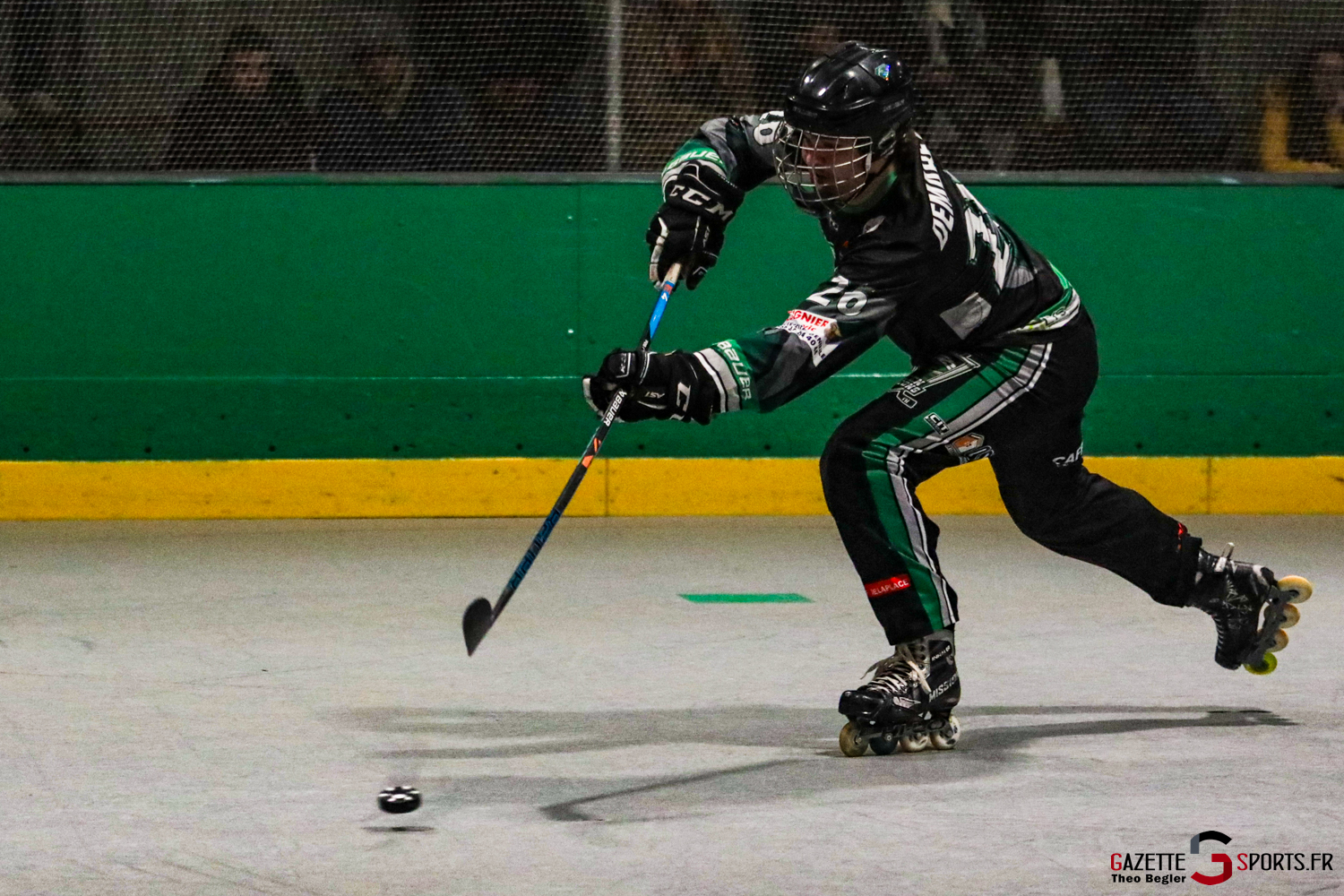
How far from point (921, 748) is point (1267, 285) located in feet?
18.7

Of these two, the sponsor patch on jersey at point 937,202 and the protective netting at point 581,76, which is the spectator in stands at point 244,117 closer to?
the protective netting at point 581,76

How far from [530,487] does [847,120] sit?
509 cm

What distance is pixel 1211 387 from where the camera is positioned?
10062 millimetres

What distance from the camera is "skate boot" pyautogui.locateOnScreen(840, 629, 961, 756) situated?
4.98 m

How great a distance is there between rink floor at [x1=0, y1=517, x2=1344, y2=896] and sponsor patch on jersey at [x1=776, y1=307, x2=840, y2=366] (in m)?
1.01

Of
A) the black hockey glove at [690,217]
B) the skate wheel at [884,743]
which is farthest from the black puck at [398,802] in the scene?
the black hockey glove at [690,217]

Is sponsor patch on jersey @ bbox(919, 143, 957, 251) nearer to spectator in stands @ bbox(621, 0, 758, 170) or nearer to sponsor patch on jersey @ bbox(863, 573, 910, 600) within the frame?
sponsor patch on jersey @ bbox(863, 573, 910, 600)

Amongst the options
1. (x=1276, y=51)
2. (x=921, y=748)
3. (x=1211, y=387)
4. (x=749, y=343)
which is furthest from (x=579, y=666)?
(x=1276, y=51)

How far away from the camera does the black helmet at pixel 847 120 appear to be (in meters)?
4.85

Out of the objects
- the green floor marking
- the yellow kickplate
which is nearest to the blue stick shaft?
the green floor marking

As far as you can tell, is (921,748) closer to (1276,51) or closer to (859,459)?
(859,459)

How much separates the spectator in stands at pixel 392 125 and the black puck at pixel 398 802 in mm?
5836

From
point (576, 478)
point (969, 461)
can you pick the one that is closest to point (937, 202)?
point (969, 461)

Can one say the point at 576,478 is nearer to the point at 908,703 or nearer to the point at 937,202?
the point at 908,703
